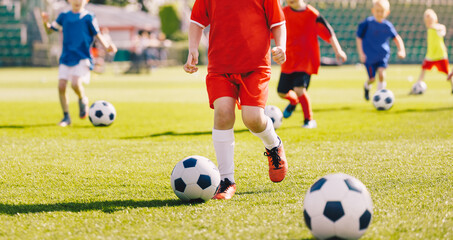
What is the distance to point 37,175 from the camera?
4.61 metres

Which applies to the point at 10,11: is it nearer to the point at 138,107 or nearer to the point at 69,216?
the point at 138,107

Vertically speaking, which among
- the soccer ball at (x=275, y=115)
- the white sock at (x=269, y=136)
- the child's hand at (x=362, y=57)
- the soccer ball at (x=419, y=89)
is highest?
the white sock at (x=269, y=136)

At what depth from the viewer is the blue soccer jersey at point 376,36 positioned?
10.8 meters

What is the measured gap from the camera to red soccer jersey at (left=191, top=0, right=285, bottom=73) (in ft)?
13.1

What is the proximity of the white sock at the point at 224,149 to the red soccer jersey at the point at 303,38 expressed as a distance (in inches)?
149

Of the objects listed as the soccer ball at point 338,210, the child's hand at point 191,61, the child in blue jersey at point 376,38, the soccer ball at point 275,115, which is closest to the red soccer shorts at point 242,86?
the child's hand at point 191,61

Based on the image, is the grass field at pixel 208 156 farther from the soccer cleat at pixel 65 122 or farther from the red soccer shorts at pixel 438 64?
the red soccer shorts at pixel 438 64

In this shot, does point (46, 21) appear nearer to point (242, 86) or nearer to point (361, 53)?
point (242, 86)

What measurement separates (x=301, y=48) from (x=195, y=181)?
4.44 meters

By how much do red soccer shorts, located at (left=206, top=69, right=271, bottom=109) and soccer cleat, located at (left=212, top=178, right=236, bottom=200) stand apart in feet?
1.96

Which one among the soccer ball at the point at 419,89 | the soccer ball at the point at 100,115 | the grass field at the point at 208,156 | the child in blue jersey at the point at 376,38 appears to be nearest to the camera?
the grass field at the point at 208,156

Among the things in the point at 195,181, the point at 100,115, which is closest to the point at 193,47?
the point at 195,181

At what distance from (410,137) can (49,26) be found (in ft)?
18.6

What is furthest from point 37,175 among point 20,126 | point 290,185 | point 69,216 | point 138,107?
point 138,107
